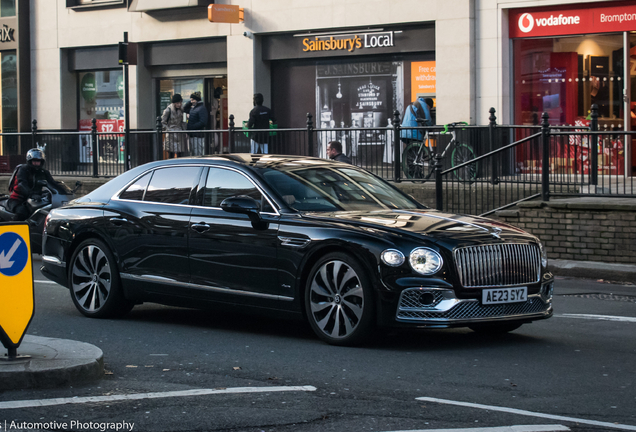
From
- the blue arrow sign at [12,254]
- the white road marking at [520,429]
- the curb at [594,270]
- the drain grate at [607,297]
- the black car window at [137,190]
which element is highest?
the black car window at [137,190]

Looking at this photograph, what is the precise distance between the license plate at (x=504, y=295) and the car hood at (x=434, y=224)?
39 cm

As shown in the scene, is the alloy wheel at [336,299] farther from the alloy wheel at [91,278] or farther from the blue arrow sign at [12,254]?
the alloy wheel at [91,278]

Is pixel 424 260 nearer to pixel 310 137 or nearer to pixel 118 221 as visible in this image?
pixel 118 221

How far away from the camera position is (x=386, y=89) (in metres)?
21.3

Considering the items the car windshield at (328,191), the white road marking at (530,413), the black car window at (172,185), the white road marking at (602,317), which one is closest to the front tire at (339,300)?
the car windshield at (328,191)

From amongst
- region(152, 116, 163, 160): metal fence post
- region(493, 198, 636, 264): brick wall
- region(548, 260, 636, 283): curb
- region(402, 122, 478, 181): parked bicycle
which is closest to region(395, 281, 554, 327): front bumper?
region(548, 260, 636, 283): curb

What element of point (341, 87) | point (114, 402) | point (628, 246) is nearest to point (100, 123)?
point (341, 87)

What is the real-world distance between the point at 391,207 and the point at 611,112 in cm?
1136

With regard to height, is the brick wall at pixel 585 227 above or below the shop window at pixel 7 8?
below

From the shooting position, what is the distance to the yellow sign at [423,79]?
20.6 meters

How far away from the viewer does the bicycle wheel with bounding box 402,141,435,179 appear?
15.8m

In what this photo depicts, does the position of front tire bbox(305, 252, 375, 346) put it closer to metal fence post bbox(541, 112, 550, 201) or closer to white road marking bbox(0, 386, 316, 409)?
white road marking bbox(0, 386, 316, 409)

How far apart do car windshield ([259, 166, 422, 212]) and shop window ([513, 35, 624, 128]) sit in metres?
10.9

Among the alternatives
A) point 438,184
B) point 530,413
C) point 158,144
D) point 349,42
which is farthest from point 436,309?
point 349,42
